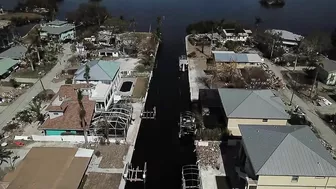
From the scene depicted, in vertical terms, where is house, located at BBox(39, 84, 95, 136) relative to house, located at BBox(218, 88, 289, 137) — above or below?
below

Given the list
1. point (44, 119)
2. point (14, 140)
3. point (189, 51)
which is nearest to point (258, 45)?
point (189, 51)

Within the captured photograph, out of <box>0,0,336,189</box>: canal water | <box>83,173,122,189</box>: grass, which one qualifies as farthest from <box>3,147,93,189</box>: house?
<box>0,0,336,189</box>: canal water

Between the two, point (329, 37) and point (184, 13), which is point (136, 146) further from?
point (184, 13)

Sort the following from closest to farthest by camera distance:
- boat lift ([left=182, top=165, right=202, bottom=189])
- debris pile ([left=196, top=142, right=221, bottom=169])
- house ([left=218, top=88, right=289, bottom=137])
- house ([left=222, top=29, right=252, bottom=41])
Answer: boat lift ([left=182, top=165, right=202, bottom=189])
debris pile ([left=196, top=142, right=221, bottom=169])
house ([left=218, top=88, right=289, bottom=137])
house ([left=222, top=29, right=252, bottom=41])

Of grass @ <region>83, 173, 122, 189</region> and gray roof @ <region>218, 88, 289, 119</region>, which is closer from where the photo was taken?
grass @ <region>83, 173, 122, 189</region>

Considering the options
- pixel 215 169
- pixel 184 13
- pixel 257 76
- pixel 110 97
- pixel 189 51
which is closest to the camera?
pixel 215 169

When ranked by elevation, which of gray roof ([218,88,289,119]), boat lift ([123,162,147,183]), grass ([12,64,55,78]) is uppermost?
gray roof ([218,88,289,119])

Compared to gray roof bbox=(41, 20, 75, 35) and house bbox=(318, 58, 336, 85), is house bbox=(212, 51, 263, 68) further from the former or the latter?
gray roof bbox=(41, 20, 75, 35)

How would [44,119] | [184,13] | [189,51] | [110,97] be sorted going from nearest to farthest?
1. [44,119]
2. [110,97]
3. [189,51]
4. [184,13]
